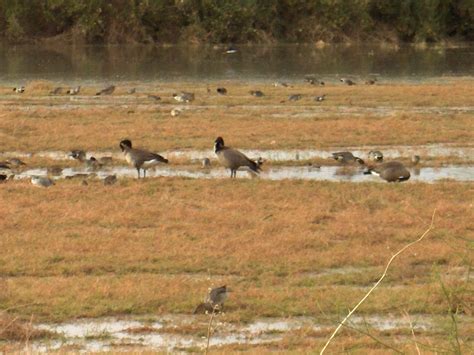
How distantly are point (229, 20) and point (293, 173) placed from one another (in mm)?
42506

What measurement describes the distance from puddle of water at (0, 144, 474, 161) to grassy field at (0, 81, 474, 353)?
649 millimetres

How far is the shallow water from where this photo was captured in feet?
28.5

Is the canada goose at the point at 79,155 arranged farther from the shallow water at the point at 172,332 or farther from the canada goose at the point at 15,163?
the shallow water at the point at 172,332

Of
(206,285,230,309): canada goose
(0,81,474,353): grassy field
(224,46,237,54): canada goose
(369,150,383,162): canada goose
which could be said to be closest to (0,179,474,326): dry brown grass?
(0,81,474,353): grassy field

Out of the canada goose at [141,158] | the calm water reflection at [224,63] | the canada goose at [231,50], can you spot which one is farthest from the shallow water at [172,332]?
the canada goose at [231,50]

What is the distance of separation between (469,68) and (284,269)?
35194 mm

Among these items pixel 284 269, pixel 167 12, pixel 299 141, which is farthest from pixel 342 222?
pixel 167 12

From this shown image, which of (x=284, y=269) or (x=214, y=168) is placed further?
(x=214, y=168)

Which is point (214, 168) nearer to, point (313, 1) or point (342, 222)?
point (342, 222)

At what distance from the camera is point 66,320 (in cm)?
946

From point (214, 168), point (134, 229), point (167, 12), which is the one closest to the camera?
point (134, 229)

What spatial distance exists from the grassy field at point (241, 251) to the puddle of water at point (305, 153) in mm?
649

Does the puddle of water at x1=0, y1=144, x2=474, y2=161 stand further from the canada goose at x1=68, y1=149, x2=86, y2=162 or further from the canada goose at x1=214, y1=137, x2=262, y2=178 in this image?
the canada goose at x1=214, y1=137, x2=262, y2=178

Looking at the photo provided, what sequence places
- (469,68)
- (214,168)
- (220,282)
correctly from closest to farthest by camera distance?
(220,282) → (214,168) → (469,68)
